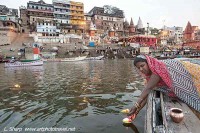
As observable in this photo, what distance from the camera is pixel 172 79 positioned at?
470 cm

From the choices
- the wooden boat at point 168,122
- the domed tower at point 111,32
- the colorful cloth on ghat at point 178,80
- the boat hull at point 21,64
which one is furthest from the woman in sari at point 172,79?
the domed tower at point 111,32

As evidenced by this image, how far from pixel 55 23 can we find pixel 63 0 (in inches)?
532

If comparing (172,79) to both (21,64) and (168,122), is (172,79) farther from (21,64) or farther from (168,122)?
(21,64)

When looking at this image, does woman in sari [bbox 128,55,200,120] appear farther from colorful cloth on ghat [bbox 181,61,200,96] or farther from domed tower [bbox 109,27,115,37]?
domed tower [bbox 109,27,115,37]

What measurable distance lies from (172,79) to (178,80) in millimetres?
142

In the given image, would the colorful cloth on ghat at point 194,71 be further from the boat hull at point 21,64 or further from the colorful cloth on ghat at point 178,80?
the boat hull at point 21,64

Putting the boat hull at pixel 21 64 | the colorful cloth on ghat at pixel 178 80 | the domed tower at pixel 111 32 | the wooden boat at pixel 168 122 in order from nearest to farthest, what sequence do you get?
the wooden boat at pixel 168 122, the colorful cloth on ghat at pixel 178 80, the boat hull at pixel 21 64, the domed tower at pixel 111 32

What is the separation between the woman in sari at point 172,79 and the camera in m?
4.56

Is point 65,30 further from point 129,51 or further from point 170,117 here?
point 170,117

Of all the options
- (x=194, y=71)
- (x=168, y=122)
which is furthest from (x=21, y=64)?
(x=168, y=122)

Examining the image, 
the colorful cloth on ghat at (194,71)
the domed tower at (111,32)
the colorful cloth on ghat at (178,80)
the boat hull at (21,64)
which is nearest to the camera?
the colorful cloth on ghat at (178,80)

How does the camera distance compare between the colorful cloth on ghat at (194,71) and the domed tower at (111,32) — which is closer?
the colorful cloth on ghat at (194,71)

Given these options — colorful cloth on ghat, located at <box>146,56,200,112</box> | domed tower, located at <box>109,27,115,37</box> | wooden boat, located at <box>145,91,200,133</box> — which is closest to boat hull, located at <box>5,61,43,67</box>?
colorful cloth on ghat, located at <box>146,56,200,112</box>

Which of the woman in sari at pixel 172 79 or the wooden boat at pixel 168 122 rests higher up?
the woman in sari at pixel 172 79
